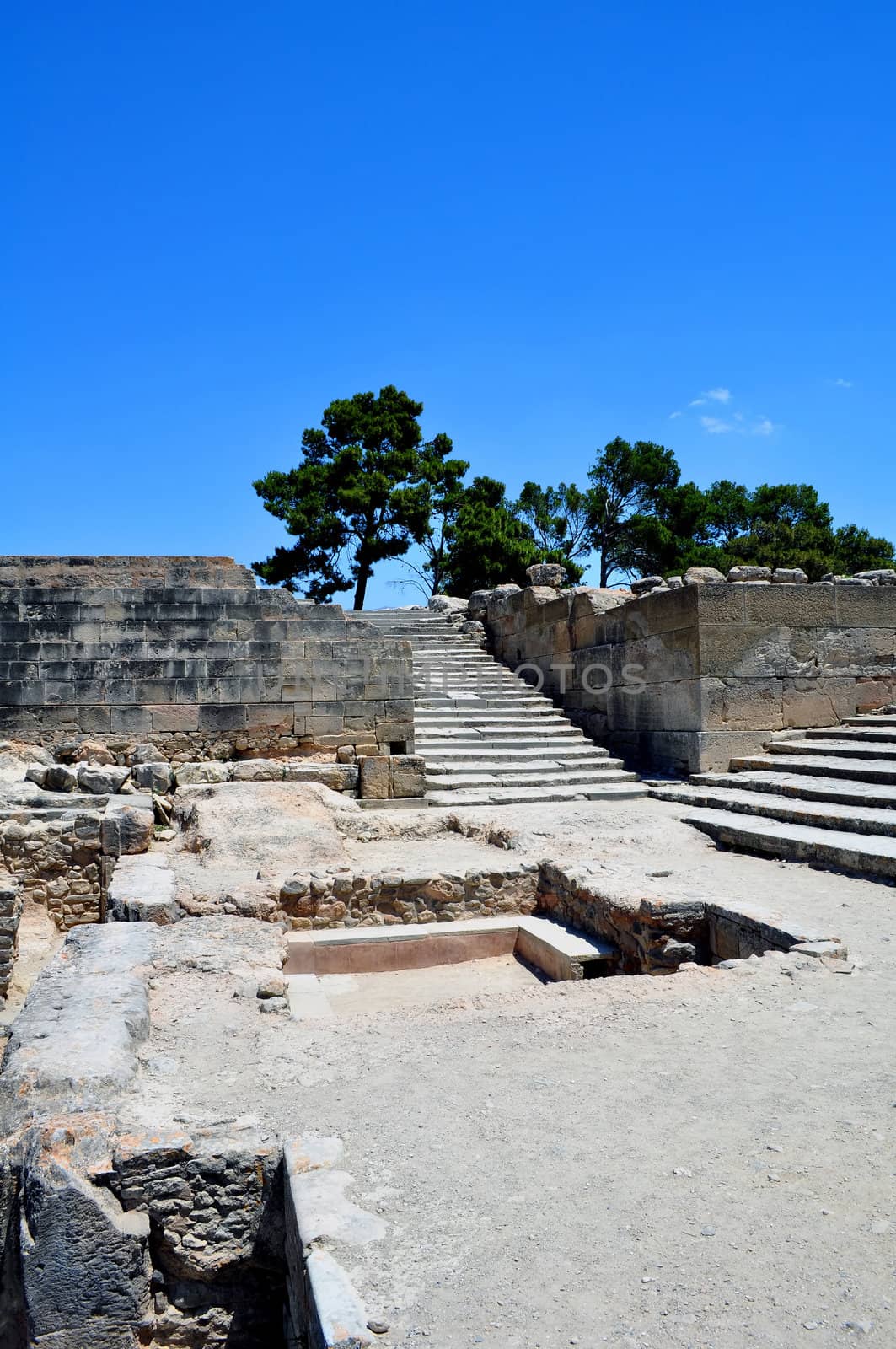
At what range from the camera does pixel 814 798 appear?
8109 mm

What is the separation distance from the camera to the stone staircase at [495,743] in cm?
1004

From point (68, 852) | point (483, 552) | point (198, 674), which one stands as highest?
point (483, 552)

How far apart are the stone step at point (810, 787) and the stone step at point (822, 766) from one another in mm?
70

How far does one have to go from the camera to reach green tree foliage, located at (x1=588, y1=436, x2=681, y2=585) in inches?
1267

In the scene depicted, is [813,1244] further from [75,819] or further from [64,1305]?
[75,819]

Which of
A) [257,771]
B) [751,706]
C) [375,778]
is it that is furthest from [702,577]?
[257,771]

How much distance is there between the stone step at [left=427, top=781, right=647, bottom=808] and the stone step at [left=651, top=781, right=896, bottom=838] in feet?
1.06

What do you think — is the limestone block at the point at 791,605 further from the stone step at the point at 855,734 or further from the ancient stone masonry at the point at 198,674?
the ancient stone masonry at the point at 198,674

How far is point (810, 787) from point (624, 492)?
25.9 metres

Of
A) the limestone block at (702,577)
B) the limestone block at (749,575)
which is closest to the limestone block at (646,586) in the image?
the limestone block at (702,577)

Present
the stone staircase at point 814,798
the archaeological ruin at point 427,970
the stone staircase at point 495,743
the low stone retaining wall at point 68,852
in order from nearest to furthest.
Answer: the archaeological ruin at point 427,970, the stone staircase at point 814,798, the low stone retaining wall at point 68,852, the stone staircase at point 495,743

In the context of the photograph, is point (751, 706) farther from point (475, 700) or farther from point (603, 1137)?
point (603, 1137)

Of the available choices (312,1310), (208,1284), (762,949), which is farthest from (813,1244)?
(762,949)

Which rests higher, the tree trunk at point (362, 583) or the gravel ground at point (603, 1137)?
the tree trunk at point (362, 583)
